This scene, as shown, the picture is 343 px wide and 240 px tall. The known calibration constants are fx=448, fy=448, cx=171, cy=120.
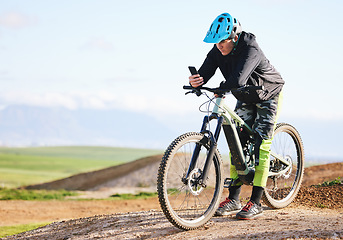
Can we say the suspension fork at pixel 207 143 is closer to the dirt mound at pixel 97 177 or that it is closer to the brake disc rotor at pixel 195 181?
the brake disc rotor at pixel 195 181

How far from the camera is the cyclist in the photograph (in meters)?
5.23

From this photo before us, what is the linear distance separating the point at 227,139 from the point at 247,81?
80 cm

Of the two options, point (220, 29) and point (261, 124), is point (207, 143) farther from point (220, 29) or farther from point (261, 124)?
point (220, 29)

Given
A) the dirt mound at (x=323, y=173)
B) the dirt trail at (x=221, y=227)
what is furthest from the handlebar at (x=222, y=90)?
the dirt mound at (x=323, y=173)

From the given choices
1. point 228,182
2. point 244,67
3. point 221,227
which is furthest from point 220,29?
point 221,227

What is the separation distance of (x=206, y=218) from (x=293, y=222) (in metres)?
1.05

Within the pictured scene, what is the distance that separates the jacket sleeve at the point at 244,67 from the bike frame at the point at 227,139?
1.04 feet

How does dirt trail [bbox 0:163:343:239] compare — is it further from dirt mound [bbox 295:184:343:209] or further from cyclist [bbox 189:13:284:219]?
cyclist [bbox 189:13:284:219]

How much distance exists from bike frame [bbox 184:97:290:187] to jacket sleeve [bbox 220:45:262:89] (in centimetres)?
32

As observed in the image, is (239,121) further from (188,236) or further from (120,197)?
(120,197)

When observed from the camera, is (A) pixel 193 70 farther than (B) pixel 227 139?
No

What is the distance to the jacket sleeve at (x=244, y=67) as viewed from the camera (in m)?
5.15

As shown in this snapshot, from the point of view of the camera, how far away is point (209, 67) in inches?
228

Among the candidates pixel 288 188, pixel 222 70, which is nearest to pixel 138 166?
pixel 288 188
